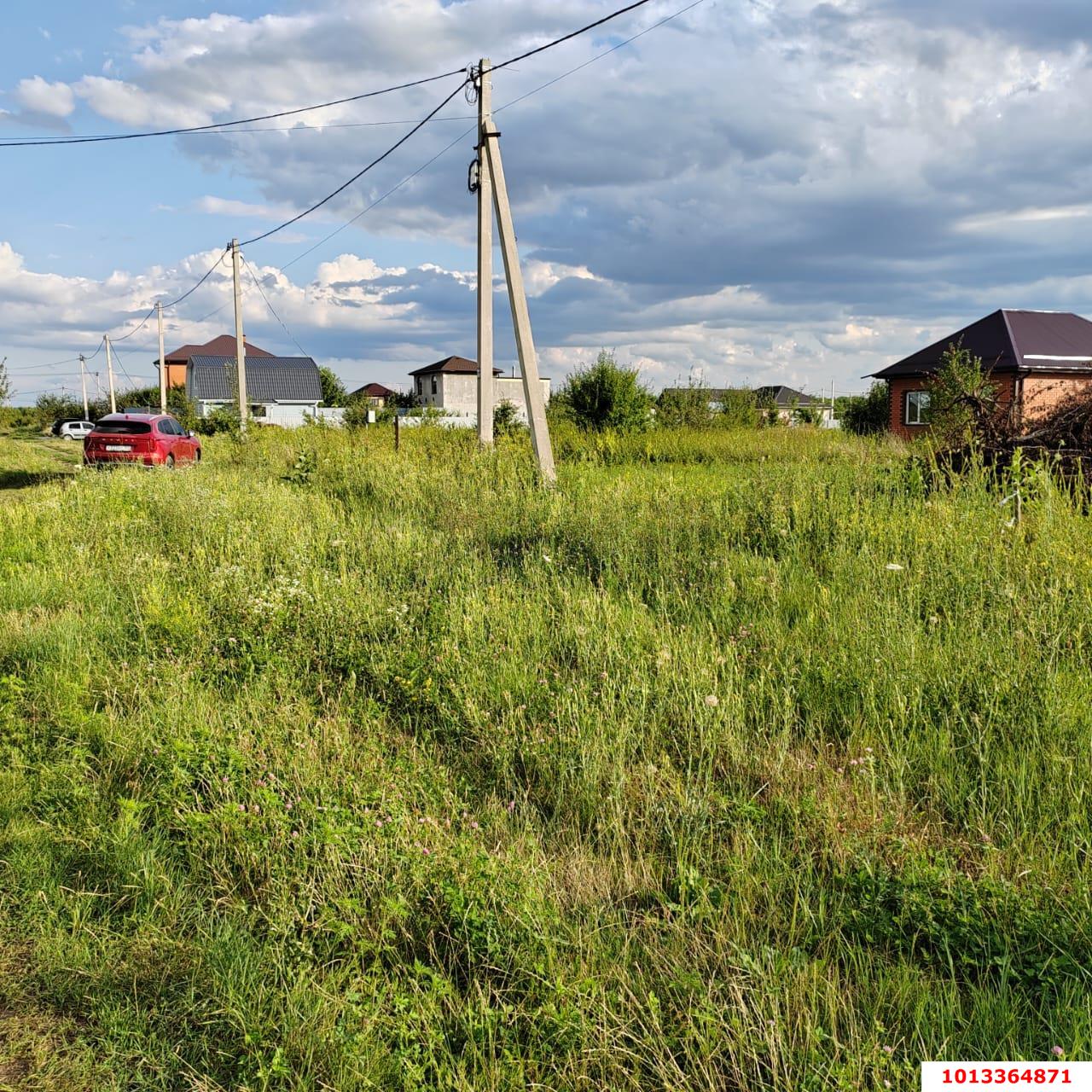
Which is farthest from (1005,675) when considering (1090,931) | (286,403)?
(286,403)

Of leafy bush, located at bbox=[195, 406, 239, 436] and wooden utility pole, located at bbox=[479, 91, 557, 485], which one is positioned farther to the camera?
leafy bush, located at bbox=[195, 406, 239, 436]

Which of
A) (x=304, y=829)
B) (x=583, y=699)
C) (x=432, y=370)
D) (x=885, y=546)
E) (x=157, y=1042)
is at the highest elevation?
(x=432, y=370)

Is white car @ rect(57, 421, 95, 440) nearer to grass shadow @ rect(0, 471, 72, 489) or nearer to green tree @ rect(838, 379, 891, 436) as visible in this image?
grass shadow @ rect(0, 471, 72, 489)

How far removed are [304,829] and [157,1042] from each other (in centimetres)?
100

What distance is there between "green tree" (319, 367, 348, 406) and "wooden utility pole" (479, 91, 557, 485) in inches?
2942

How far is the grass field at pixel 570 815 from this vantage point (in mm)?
Answer: 2471

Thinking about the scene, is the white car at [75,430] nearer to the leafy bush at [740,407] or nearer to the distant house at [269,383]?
the distant house at [269,383]

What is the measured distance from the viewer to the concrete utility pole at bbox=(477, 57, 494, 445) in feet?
43.3

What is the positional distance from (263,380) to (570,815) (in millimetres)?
82166

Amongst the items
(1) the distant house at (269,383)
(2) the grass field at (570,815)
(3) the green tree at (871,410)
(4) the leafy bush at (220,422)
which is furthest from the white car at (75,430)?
(2) the grass field at (570,815)

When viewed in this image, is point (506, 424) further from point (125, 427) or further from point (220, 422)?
point (220, 422)

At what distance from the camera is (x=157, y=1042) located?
260 cm

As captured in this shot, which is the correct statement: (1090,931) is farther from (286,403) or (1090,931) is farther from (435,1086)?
(286,403)

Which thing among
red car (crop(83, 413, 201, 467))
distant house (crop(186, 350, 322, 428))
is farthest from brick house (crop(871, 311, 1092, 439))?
distant house (crop(186, 350, 322, 428))
